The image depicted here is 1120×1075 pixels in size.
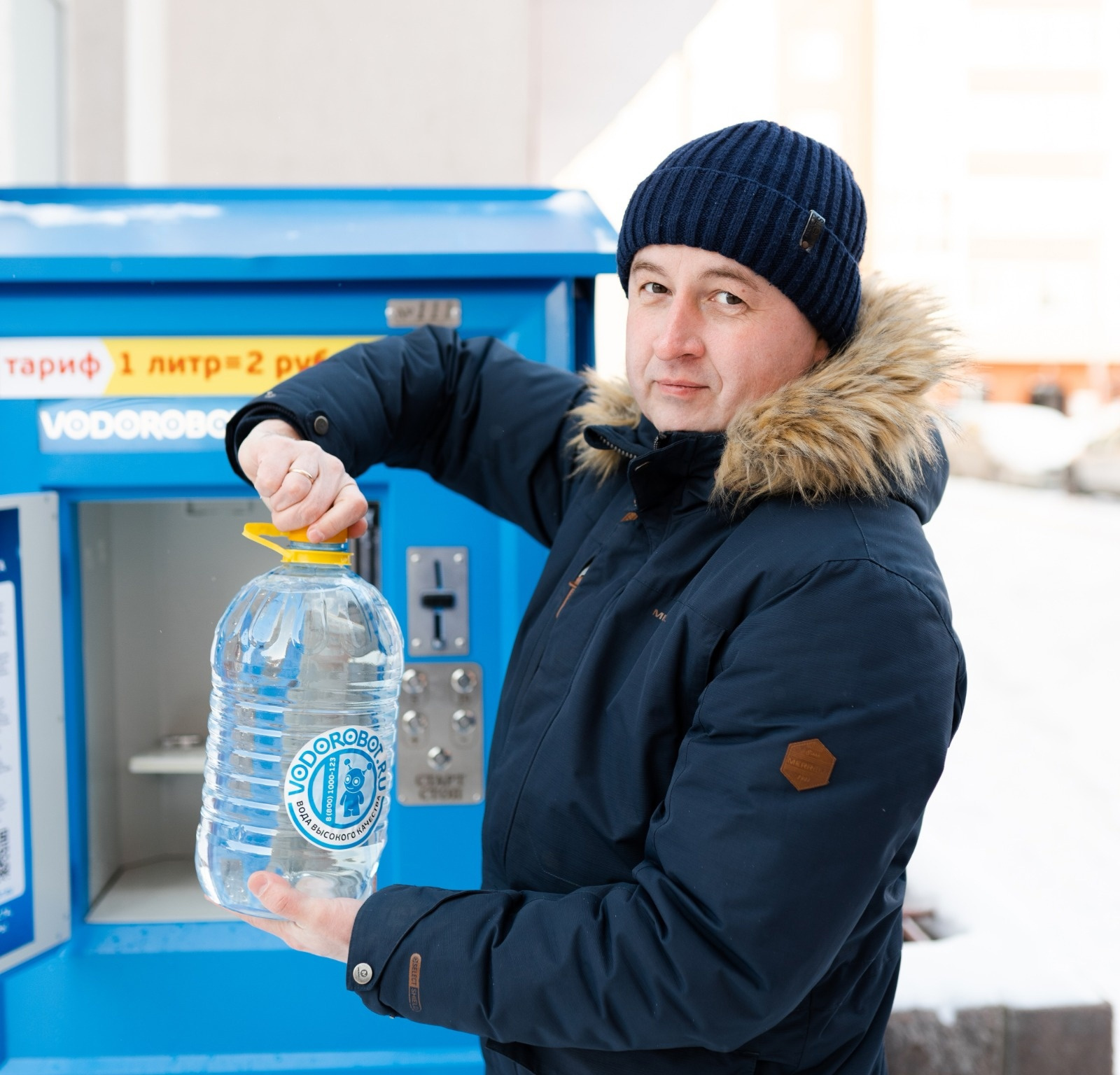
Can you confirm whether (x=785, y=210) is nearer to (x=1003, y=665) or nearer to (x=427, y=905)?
(x=427, y=905)

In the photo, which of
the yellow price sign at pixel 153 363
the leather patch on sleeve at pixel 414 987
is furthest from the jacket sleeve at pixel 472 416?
the leather patch on sleeve at pixel 414 987

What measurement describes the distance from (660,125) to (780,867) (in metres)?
7.34

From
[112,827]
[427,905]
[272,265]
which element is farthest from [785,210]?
[112,827]

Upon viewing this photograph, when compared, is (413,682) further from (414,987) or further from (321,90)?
(321,90)

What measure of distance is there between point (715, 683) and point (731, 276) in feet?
1.50

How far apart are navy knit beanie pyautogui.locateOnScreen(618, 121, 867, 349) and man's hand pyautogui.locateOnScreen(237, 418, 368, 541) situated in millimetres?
465

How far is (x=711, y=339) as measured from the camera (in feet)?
3.91

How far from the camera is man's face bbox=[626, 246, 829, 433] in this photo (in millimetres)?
1185

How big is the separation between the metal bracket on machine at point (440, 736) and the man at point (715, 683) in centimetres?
60

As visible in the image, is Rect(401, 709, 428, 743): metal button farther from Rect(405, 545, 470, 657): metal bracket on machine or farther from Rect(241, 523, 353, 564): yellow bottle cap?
Rect(241, 523, 353, 564): yellow bottle cap

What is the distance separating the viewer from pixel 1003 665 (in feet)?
28.3

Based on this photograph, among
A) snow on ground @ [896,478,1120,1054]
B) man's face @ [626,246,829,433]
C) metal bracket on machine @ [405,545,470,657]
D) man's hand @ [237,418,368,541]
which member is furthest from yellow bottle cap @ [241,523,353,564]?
snow on ground @ [896,478,1120,1054]

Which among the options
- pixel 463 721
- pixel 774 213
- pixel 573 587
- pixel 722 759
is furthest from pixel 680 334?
pixel 463 721

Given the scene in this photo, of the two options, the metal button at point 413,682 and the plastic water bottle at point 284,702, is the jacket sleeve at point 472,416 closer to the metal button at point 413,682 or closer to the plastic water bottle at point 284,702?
the plastic water bottle at point 284,702
